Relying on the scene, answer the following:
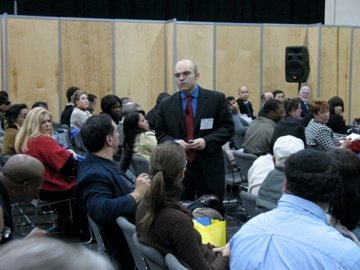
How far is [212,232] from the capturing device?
3135 millimetres

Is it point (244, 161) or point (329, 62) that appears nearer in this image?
point (244, 161)

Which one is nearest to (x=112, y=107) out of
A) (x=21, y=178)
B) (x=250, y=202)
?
(x=250, y=202)

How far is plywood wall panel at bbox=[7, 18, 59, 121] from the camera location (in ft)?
35.4

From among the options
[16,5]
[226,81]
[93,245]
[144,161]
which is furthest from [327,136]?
[16,5]

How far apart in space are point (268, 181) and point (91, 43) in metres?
7.83

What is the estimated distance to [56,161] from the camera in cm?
584

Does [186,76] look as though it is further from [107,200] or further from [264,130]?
[264,130]

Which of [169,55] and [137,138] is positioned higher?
[169,55]

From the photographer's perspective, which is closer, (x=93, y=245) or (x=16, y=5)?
(x=93, y=245)

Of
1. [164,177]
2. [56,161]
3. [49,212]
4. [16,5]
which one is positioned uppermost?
[16,5]

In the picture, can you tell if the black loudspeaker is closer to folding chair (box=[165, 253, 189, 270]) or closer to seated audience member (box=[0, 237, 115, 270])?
folding chair (box=[165, 253, 189, 270])

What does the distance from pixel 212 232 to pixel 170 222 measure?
33 centimetres

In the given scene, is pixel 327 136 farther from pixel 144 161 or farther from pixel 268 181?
pixel 268 181

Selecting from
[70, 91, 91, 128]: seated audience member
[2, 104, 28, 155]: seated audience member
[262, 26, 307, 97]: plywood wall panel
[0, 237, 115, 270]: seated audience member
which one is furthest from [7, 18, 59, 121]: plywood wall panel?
[0, 237, 115, 270]: seated audience member
